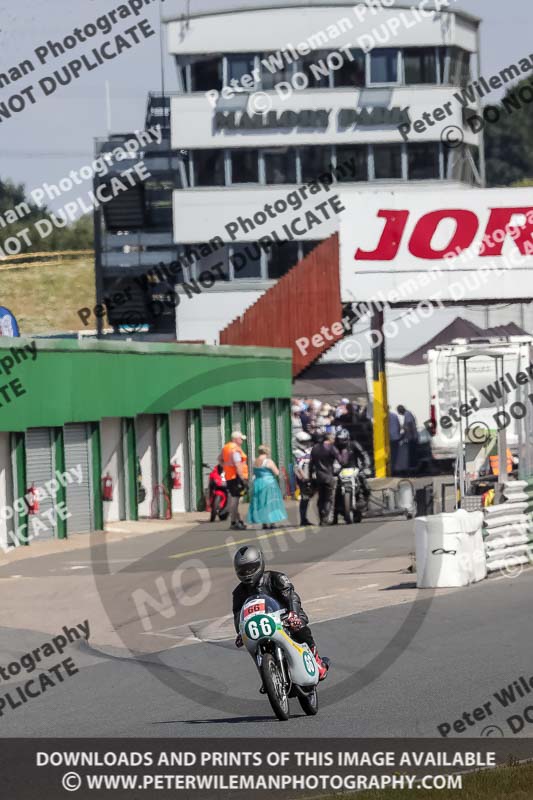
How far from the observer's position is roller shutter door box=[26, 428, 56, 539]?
84.0ft

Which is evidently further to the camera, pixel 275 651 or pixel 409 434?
pixel 409 434

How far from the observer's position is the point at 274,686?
34.7 feet

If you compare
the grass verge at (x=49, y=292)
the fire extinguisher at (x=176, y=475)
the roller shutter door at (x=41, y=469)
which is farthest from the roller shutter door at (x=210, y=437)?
the grass verge at (x=49, y=292)

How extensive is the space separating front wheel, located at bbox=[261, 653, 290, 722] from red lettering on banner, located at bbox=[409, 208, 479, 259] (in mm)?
27322

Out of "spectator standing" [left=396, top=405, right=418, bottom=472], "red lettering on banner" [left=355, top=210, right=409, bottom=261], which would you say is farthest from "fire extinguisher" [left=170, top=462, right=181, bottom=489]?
"spectator standing" [left=396, top=405, right=418, bottom=472]

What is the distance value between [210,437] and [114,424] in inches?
Answer: 221

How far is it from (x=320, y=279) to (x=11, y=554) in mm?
17009

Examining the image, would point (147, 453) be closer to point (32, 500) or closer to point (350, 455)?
→ point (350, 455)

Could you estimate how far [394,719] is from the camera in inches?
428

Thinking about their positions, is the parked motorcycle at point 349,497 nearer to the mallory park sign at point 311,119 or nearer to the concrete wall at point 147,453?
the concrete wall at point 147,453

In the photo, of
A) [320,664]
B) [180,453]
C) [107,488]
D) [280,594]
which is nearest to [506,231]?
[180,453]

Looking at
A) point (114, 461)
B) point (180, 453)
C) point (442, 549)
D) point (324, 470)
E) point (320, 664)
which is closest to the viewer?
point (320, 664)

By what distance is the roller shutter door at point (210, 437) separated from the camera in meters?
34.3
